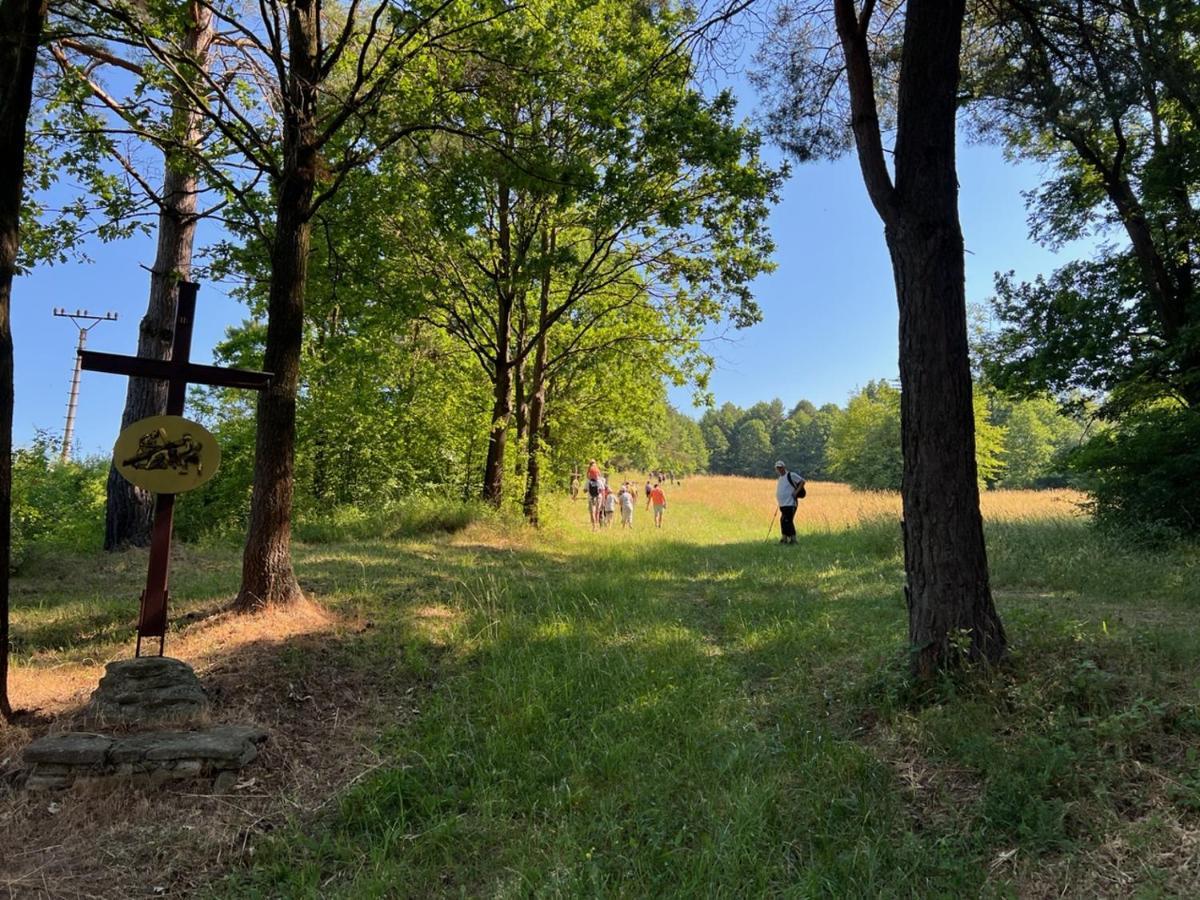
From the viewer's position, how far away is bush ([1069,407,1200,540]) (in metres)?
8.67

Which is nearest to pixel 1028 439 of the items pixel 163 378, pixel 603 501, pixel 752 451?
pixel 603 501

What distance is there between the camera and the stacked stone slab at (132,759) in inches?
132

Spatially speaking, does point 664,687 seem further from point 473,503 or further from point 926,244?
point 473,503

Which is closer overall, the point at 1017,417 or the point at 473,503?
the point at 473,503

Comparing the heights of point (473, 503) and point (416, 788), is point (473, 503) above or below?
above

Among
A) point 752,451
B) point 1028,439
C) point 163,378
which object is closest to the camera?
point 163,378

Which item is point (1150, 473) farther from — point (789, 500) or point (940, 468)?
point (940, 468)

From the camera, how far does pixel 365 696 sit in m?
4.58

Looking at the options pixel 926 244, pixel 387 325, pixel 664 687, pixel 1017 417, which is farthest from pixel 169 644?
pixel 1017 417

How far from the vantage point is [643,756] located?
3615 millimetres

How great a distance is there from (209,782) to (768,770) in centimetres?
297

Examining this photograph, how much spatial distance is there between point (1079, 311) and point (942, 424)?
33.9 ft

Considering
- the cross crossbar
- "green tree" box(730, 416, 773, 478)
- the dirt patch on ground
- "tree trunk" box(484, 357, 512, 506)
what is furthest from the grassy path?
"green tree" box(730, 416, 773, 478)

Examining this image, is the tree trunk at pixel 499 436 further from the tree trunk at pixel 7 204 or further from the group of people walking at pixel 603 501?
the tree trunk at pixel 7 204
